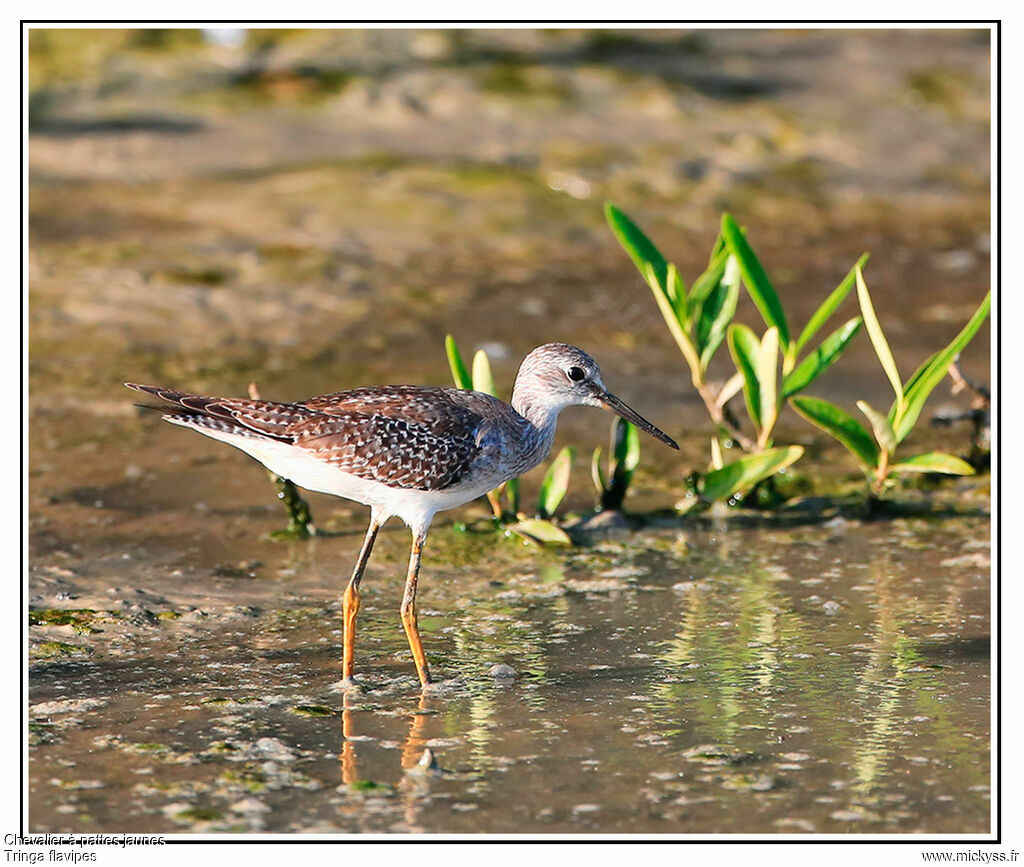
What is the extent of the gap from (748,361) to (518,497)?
55.4 inches

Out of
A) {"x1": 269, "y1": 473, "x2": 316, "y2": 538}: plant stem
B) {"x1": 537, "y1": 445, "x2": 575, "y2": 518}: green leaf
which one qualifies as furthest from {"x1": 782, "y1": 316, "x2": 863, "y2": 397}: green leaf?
{"x1": 269, "y1": 473, "x2": 316, "y2": 538}: plant stem

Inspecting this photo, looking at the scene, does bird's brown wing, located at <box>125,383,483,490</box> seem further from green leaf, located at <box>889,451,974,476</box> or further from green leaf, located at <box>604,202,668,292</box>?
green leaf, located at <box>889,451,974,476</box>

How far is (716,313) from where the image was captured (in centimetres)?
785

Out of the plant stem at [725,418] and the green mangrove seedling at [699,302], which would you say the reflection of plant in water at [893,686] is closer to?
the plant stem at [725,418]

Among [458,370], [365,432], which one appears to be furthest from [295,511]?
[365,432]

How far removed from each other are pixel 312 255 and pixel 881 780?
7502 mm

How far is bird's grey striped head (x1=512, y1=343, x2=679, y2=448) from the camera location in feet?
21.6

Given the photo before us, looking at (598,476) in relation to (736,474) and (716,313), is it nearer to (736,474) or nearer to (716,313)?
(736,474)

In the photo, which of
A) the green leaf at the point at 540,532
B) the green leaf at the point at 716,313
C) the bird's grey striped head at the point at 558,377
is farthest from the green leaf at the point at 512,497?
the green leaf at the point at 716,313

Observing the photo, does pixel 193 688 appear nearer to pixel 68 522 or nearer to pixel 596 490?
pixel 68 522

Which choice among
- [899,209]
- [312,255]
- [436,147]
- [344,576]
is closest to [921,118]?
[899,209]

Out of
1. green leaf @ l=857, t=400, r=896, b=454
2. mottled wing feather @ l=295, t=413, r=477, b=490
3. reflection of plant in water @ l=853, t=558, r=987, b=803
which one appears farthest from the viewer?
green leaf @ l=857, t=400, r=896, b=454

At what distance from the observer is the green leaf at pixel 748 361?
7637 millimetres

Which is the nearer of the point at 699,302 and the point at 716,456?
the point at 716,456
